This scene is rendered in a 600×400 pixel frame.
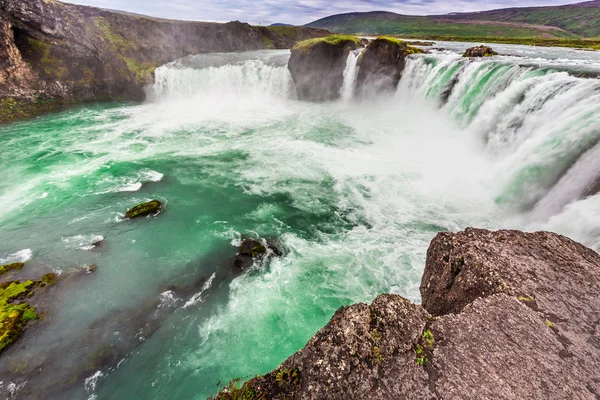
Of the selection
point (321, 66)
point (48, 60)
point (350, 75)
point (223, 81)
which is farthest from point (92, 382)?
point (48, 60)

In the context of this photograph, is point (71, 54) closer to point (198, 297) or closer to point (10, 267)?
point (10, 267)

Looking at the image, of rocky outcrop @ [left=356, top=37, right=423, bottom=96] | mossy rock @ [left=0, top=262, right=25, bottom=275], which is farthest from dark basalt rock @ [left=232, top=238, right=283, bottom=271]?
rocky outcrop @ [left=356, top=37, right=423, bottom=96]

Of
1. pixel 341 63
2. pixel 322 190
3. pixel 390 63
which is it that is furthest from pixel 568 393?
pixel 341 63

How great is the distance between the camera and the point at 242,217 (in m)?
16.3

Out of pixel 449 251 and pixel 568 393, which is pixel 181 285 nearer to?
pixel 449 251

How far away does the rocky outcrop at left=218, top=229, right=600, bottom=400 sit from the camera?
3996mm

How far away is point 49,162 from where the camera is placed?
22.9 meters

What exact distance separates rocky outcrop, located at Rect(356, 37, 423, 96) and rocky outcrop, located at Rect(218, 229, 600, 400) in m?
34.0

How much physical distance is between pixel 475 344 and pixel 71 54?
57965 mm

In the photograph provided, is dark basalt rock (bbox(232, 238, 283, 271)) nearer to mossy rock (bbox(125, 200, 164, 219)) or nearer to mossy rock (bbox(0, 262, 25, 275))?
mossy rock (bbox(125, 200, 164, 219))

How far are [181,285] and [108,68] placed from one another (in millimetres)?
49017

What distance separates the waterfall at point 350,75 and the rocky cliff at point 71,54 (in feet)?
108

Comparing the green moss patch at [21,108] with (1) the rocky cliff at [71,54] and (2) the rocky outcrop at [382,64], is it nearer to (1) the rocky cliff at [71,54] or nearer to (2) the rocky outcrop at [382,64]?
(1) the rocky cliff at [71,54]

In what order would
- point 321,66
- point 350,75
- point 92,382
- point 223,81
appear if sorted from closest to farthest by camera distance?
point 92,382 → point 350,75 → point 321,66 → point 223,81
